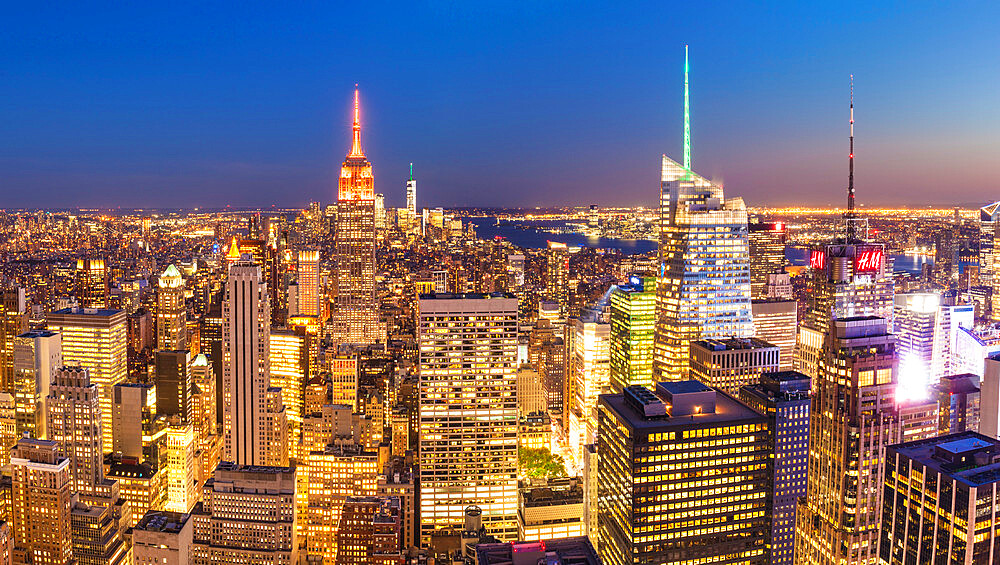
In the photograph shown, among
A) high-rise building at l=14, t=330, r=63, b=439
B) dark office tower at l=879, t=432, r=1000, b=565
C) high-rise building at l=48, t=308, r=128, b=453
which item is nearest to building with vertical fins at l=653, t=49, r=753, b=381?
dark office tower at l=879, t=432, r=1000, b=565

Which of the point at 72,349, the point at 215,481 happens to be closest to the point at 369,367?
the point at 72,349

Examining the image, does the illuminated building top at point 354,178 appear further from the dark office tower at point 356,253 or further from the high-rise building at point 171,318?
the high-rise building at point 171,318

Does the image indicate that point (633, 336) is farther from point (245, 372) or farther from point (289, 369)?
point (245, 372)

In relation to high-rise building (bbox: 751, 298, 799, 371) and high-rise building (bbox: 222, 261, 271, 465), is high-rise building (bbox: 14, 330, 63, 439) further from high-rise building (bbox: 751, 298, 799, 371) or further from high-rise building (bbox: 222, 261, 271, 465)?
high-rise building (bbox: 751, 298, 799, 371)

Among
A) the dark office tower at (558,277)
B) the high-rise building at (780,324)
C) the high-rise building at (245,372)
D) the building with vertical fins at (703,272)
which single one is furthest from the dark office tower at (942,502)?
the dark office tower at (558,277)

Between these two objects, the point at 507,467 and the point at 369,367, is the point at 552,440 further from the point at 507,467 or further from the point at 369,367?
the point at 369,367

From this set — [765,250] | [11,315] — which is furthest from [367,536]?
[765,250]
